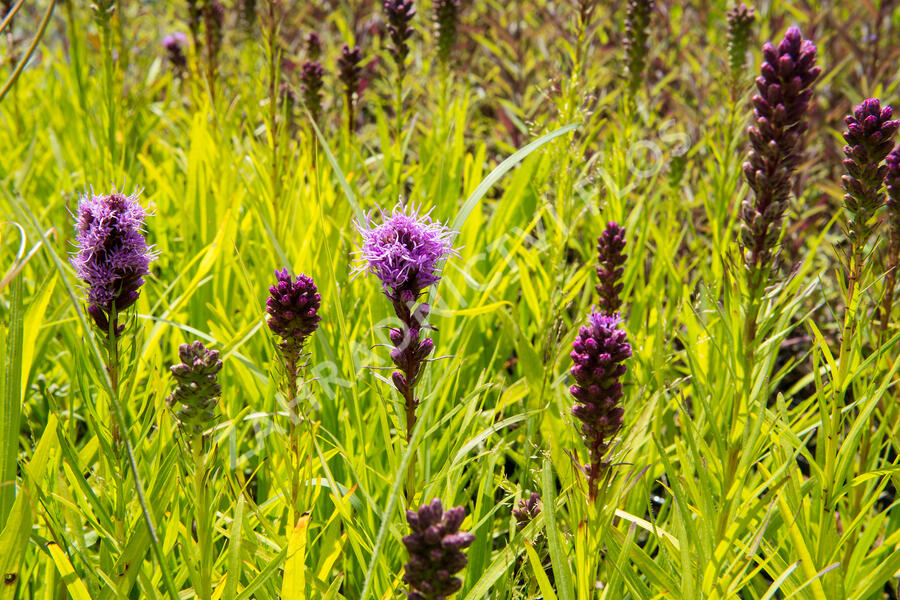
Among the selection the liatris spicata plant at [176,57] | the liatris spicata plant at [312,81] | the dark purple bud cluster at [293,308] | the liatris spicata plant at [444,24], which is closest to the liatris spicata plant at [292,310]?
the dark purple bud cluster at [293,308]

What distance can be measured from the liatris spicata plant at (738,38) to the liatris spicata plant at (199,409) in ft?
6.66

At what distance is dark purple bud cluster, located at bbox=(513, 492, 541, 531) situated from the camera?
1.46 metres

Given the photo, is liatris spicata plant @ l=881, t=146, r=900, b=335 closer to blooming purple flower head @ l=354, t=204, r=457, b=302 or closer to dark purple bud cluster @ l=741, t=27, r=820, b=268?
dark purple bud cluster @ l=741, t=27, r=820, b=268

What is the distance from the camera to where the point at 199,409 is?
1161 millimetres

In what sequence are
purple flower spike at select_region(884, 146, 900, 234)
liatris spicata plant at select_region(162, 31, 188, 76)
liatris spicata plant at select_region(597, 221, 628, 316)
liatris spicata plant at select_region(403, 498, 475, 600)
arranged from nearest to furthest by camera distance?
liatris spicata plant at select_region(403, 498, 475, 600) < purple flower spike at select_region(884, 146, 900, 234) < liatris spicata plant at select_region(597, 221, 628, 316) < liatris spicata plant at select_region(162, 31, 188, 76)

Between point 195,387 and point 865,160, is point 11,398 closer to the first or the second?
point 195,387

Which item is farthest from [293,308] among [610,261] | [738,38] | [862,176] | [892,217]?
[738,38]

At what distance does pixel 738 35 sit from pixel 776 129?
4.87ft

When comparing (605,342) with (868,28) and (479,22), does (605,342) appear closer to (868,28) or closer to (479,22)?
(868,28)

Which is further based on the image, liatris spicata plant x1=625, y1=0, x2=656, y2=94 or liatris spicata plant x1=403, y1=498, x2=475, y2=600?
liatris spicata plant x1=625, y1=0, x2=656, y2=94

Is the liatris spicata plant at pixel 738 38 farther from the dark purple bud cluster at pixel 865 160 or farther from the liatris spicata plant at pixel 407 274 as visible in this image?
the liatris spicata plant at pixel 407 274

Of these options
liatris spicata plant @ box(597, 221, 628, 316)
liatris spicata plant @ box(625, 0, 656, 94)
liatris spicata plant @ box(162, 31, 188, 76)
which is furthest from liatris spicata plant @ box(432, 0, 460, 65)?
liatris spicata plant @ box(162, 31, 188, 76)

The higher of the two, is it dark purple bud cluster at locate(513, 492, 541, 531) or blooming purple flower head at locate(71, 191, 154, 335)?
blooming purple flower head at locate(71, 191, 154, 335)

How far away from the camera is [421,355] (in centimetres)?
127
